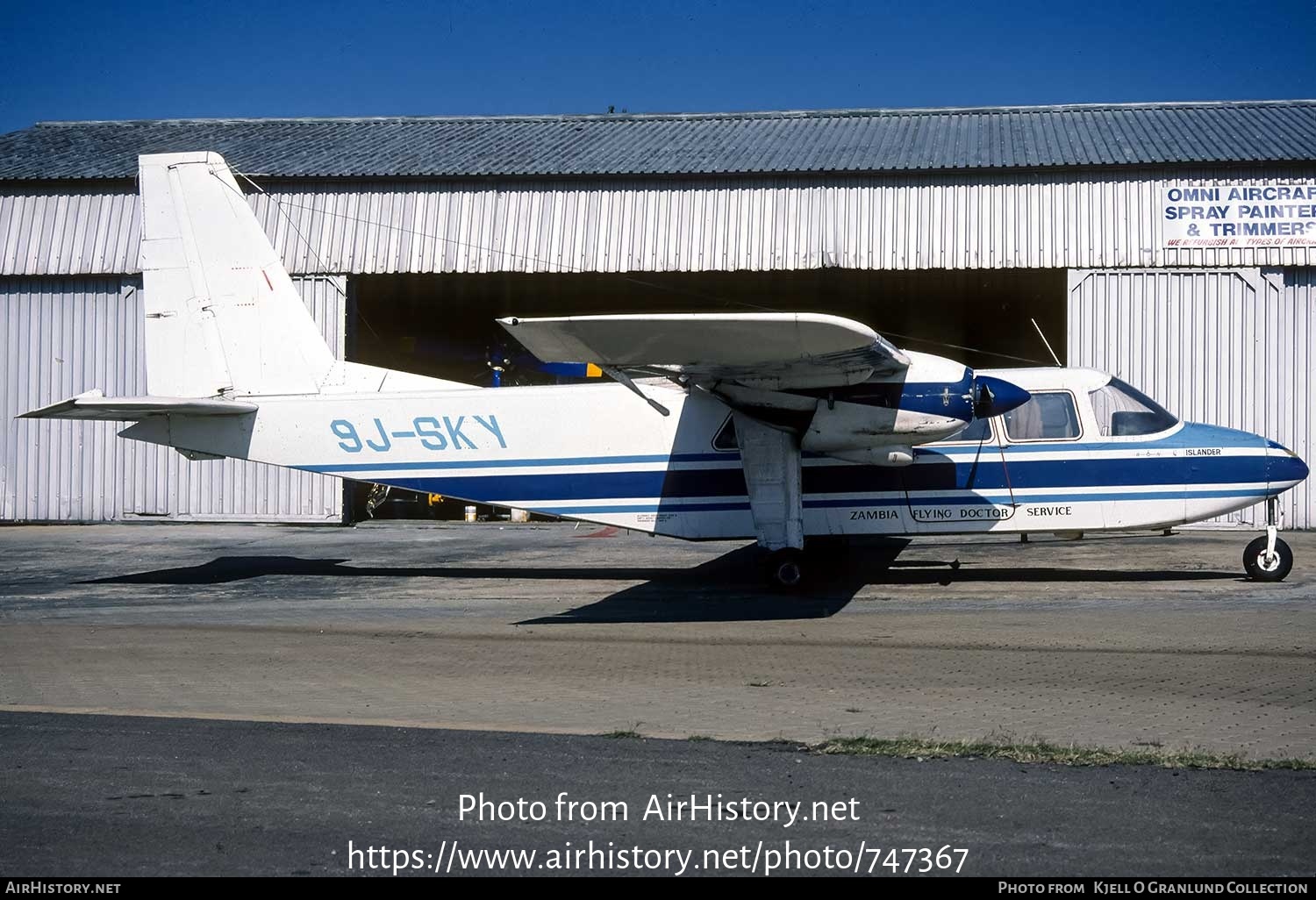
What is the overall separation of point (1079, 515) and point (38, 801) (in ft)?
41.3

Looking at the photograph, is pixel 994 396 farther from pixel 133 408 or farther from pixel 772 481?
pixel 133 408

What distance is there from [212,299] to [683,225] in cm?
1148

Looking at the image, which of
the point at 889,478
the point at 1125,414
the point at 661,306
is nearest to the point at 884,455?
the point at 889,478

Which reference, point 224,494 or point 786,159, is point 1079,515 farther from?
point 224,494

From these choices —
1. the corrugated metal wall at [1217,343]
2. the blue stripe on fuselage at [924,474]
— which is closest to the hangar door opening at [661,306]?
the corrugated metal wall at [1217,343]

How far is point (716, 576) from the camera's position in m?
17.4

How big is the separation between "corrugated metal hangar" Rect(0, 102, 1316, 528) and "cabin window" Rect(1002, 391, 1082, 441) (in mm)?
8296

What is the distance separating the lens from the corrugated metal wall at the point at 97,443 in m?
26.5

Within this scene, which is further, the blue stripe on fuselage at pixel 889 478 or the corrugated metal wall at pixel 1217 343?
the corrugated metal wall at pixel 1217 343

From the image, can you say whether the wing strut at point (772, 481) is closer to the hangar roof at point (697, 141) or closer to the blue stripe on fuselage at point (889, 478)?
the blue stripe on fuselage at point (889, 478)

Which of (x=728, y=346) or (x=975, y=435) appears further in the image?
(x=975, y=435)

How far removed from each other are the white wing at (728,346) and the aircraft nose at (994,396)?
1.15 metres

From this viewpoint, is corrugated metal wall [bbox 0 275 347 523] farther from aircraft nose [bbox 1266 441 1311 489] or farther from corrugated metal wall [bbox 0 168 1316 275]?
aircraft nose [bbox 1266 441 1311 489]

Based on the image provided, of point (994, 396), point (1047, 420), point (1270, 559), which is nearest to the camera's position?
point (994, 396)
